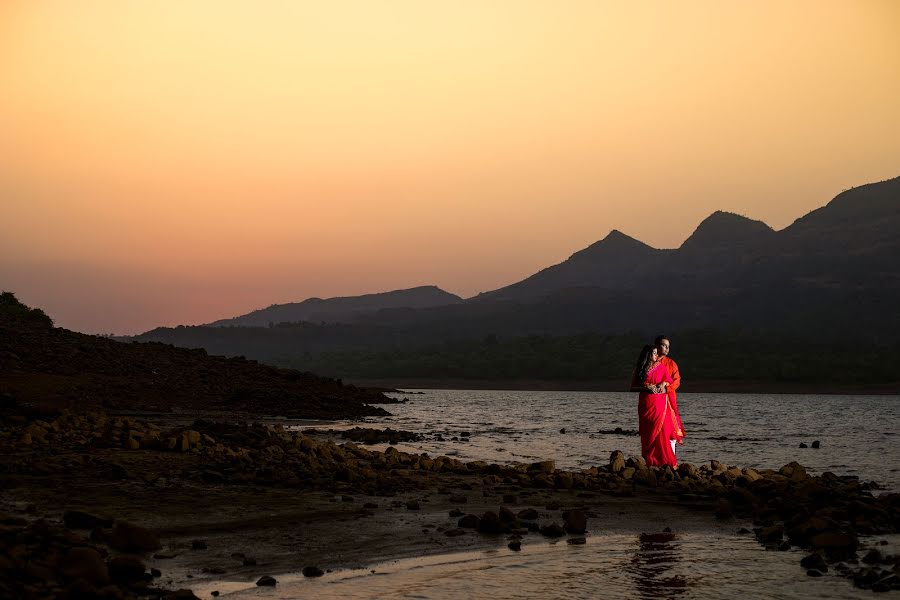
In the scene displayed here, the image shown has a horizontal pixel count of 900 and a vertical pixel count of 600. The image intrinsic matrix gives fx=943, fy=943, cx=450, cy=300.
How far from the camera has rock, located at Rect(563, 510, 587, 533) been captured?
14273 mm

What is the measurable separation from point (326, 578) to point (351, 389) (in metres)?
56.0

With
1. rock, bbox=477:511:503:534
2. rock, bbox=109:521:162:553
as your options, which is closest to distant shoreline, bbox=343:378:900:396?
rock, bbox=477:511:503:534

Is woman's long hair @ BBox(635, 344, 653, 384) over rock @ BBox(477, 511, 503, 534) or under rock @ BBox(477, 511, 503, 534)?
over

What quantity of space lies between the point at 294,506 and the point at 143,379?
35.9 meters

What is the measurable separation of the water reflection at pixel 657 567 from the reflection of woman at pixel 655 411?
594cm

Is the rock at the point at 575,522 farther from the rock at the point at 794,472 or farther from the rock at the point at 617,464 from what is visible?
the rock at the point at 794,472

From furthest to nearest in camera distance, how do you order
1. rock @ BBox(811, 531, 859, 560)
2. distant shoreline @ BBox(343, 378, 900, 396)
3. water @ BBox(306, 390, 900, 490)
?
distant shoreline @ BBox(343, 378, 900, 396) < water @ BBox(306, 390, 900, 490) < rock @ BBox(811, 531, 859, 560)

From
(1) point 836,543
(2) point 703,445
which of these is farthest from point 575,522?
(2) point 703,445

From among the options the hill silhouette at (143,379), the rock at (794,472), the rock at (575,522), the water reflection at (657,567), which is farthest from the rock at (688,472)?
the hill silhouette at (143,379)

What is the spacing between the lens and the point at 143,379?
48.8 metres

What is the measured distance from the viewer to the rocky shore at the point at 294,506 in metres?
10.7

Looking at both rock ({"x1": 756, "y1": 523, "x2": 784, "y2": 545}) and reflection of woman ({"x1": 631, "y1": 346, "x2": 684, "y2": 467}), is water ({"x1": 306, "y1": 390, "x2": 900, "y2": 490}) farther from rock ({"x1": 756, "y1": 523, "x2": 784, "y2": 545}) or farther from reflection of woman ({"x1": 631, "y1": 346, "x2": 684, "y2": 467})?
rock ({"x1": 756, "y1": 523, "x2": 784, "y2": 545})

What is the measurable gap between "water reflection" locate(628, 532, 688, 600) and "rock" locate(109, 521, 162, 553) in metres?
5.88

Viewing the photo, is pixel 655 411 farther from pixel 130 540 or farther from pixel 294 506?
pixel 130 540
